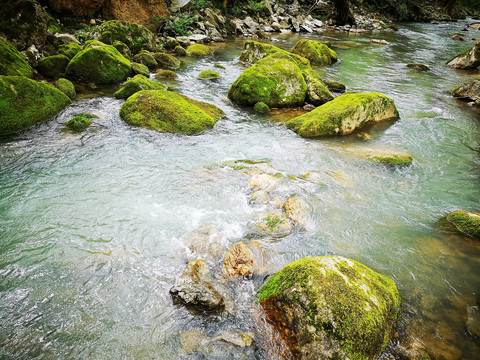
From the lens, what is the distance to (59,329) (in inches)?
116

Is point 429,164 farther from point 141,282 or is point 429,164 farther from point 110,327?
point 110,327

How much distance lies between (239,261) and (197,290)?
28.6 inches

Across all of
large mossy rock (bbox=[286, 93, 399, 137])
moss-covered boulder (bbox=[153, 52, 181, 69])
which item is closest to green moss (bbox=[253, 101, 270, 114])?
large mossy rock (bbox=[286, 93, 399, 137])

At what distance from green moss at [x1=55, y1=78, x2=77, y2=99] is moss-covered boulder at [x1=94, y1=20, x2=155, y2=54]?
212 inches

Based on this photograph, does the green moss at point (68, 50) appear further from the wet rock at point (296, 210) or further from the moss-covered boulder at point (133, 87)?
the wet rock at point (296, 210)

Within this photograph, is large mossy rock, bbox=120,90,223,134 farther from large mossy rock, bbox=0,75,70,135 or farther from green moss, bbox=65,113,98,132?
large mossy rock, bbox=0,75,70,135

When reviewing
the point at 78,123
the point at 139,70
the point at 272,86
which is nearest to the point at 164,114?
the point at 78,123

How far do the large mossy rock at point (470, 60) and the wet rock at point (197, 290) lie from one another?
18775 mm

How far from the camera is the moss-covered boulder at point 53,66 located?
9.21 meters

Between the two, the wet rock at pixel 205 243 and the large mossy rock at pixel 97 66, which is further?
the large mossy rock at pixel 97 66

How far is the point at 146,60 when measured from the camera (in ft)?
40.9

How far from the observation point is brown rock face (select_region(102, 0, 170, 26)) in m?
15.9

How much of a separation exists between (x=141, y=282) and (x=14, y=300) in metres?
1.41

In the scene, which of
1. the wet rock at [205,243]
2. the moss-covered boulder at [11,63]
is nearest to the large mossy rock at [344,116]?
the wet rock at [205,243]
